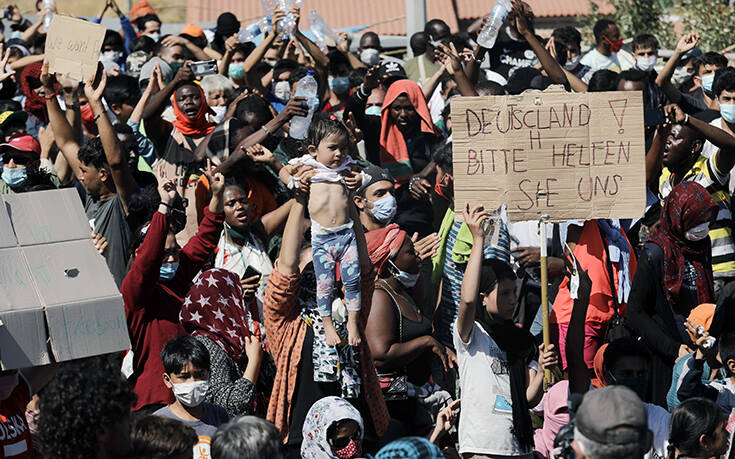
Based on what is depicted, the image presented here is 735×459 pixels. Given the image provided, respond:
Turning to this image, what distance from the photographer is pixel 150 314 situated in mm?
5992

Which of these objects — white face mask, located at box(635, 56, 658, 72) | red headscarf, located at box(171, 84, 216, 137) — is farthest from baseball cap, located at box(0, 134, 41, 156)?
white face mask, located at box(635, 56, 658, 72)

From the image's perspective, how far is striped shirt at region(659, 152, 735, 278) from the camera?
759 cm

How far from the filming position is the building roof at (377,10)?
111ft

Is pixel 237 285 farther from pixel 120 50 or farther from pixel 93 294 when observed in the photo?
pixel 120 50

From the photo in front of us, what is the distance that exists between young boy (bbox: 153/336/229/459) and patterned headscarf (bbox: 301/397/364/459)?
1.36 feet

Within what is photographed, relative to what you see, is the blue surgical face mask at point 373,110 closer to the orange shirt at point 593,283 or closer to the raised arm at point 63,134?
the raised arm at point 63,134

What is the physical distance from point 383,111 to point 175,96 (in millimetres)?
1775

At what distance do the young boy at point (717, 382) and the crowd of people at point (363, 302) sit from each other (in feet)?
0.04

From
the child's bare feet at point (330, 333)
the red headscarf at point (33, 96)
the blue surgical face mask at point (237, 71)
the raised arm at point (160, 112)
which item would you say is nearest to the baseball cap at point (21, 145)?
the raised arm at point (160, 112)

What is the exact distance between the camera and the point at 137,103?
9570 millimetres

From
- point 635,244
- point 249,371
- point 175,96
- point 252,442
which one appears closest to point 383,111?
point 175,96

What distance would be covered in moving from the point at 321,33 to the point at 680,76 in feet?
14.8

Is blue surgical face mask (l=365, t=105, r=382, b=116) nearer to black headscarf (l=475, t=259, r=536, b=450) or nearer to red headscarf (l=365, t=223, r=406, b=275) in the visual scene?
red headscarf (l=365, t=223, r=406, b=275)

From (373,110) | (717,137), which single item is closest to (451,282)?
(717,137)
